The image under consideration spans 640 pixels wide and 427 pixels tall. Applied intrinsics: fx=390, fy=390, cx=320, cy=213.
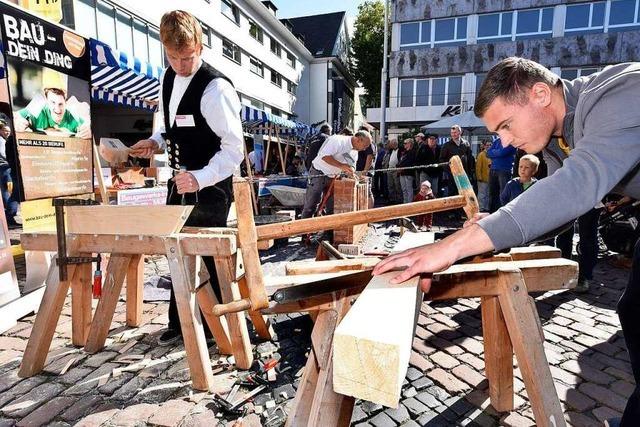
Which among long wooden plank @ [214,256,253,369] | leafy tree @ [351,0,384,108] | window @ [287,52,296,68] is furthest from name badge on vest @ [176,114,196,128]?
leafy tree @ [351,0,384,108]

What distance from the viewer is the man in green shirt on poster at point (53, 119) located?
2.78 meters

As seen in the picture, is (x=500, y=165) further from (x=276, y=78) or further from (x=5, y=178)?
(x=276, y=78)

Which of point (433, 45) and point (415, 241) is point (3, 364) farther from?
point (433, 45)

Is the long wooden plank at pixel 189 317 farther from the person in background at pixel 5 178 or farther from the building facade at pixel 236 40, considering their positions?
the person in background at pixel 5 178

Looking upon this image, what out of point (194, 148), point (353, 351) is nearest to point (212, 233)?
point (194, 148)

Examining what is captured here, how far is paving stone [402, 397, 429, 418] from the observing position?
2.21 m

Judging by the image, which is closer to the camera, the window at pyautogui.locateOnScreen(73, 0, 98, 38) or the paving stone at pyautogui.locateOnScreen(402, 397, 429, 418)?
the paving stone at pyautogui.locateOnScreen(402, 397, 429, 418)

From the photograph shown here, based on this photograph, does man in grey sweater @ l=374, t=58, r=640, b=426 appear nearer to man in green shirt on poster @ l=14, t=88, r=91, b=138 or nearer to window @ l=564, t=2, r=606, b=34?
man in green shirt on poster @ l=14, t=88, r=91, b=138

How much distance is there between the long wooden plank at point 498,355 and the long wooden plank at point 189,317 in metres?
1.64

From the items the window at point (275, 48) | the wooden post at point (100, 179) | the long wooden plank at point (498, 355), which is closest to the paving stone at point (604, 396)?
the long wooden plank at point (498, 355)

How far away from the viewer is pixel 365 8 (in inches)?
1543

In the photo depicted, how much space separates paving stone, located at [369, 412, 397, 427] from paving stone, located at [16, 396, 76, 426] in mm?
1728

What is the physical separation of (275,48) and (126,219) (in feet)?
94.4

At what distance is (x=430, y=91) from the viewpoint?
87.0 ft
